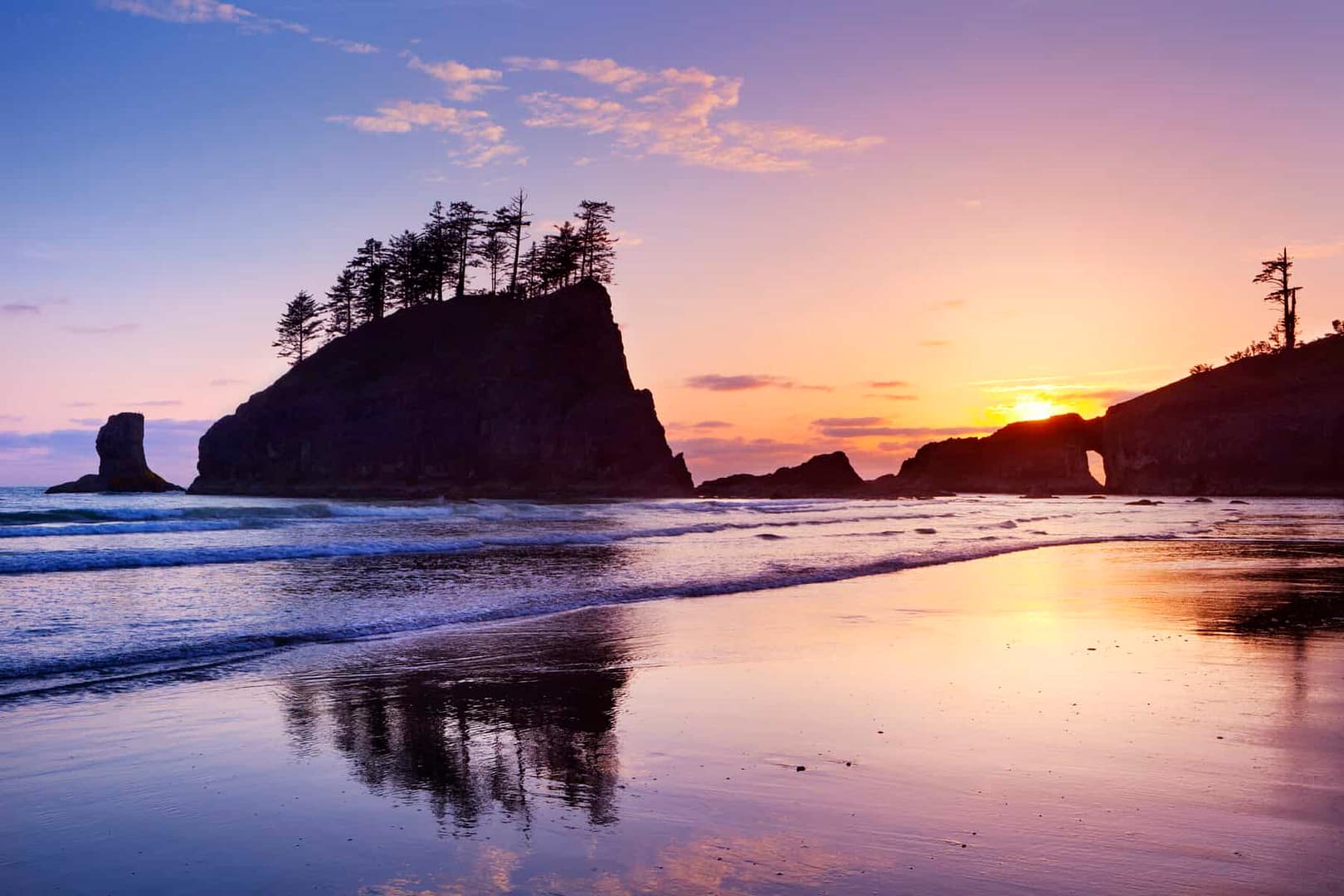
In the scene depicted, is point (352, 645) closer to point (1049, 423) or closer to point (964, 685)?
point (964, 685)

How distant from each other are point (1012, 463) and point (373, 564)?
110 metres

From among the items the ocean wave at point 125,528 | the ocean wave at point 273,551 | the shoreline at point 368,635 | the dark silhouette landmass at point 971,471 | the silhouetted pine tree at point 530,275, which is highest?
the silhouetted pine tree at point 530,275

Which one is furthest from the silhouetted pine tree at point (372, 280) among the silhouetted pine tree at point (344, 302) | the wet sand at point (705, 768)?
the wet sand at point (705, 768)

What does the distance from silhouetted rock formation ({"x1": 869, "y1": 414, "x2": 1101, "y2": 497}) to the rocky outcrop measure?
9372 mm

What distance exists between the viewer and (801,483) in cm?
9744

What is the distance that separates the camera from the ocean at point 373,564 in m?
11.5

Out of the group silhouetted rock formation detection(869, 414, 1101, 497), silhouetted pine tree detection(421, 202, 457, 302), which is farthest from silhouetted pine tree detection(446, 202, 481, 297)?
silhouetted rock formation detection(869, 414, 1101, 497)

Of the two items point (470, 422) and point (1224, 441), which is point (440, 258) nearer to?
point (470, 422)

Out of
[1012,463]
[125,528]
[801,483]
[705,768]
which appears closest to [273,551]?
[125,528]

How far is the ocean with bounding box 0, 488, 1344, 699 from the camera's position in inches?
454

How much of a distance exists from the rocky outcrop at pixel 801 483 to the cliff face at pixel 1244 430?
92.6 ft

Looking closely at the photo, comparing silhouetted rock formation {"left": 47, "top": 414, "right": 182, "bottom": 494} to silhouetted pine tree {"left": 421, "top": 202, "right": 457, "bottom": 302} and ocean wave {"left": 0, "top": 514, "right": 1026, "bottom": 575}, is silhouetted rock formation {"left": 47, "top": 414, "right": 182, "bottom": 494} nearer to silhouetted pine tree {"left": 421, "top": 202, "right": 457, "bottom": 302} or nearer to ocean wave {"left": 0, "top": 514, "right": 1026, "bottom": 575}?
silhouetted pine tree {"left": 421, "top": 202, "right": 457, "bottom": 302}

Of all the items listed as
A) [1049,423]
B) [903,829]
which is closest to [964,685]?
[903,829]

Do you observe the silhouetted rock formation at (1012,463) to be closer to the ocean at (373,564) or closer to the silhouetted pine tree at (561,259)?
the silhouetted pine tree at (561,259)
